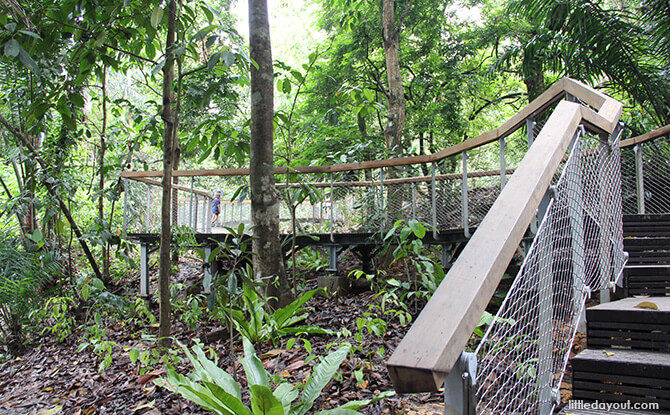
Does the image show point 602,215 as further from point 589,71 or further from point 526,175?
point 589,71

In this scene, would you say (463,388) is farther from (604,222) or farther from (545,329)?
(604,222)

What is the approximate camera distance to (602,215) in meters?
2.41

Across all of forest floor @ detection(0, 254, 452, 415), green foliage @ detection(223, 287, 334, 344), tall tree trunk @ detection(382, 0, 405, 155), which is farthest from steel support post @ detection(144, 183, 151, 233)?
green foliage @ detection(223, 287, 334, 344)

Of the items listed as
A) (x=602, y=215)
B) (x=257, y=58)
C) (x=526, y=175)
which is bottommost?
(x=602, y=215)

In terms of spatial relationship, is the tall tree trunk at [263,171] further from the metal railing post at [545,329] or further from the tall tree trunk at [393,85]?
the tall tree trunk at [393,85]

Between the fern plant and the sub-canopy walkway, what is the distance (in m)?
2.84

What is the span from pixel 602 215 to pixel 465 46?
26.1ft

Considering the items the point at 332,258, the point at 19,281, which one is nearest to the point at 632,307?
the point at 332,258

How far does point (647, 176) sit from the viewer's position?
470cm

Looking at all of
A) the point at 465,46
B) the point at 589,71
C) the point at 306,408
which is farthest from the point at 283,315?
the point at 465,46

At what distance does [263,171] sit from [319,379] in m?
2.27

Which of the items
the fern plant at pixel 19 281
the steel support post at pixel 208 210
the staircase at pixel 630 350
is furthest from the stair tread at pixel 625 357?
the steel support post at pixel 208 210

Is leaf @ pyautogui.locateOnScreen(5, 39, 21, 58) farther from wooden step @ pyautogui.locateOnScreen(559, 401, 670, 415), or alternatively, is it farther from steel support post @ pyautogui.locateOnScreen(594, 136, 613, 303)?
steel support post @ pyautogui.locateOnScreen(594, 136, 613, 303)

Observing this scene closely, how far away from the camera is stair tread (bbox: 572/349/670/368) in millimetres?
1717
